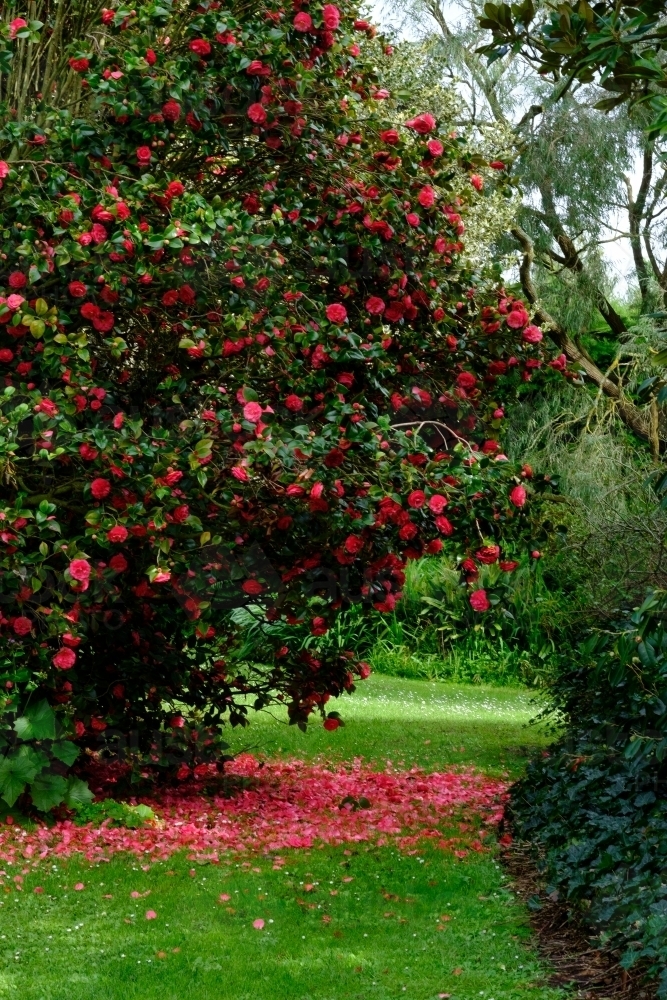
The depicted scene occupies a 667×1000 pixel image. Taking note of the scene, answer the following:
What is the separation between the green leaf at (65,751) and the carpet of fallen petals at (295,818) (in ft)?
1.12

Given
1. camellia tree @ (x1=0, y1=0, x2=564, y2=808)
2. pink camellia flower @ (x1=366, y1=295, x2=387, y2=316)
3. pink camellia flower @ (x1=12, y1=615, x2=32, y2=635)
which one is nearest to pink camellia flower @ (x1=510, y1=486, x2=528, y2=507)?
camellia tree @ (x1=0, y1=0, x2=564, y2=808)

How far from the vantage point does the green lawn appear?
13.8 ft

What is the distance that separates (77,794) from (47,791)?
0.21 meters

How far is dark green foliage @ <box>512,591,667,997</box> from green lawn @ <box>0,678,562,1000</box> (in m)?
0.32

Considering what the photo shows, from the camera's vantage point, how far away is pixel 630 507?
8523mm

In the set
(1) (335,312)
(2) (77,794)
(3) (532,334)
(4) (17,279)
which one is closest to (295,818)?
(2) (77,794)

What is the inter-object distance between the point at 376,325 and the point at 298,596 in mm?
1490

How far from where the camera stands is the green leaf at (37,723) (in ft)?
19.6

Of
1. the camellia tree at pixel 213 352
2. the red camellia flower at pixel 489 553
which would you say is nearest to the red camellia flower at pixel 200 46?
the camellia tree at pixel 213 352

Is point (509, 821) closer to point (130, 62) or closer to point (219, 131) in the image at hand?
point (219, 131)

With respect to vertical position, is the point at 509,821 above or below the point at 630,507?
below

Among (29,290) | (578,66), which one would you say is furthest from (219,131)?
(578,66)

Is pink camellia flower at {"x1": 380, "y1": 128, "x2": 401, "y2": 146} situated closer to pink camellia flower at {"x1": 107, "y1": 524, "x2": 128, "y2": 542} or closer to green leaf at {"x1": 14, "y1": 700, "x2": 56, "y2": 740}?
pink camellia flower at {"x1": 107, "y1": 524, "x2": 128, "y2": 542}

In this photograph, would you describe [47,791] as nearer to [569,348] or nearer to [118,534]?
[118,534]
